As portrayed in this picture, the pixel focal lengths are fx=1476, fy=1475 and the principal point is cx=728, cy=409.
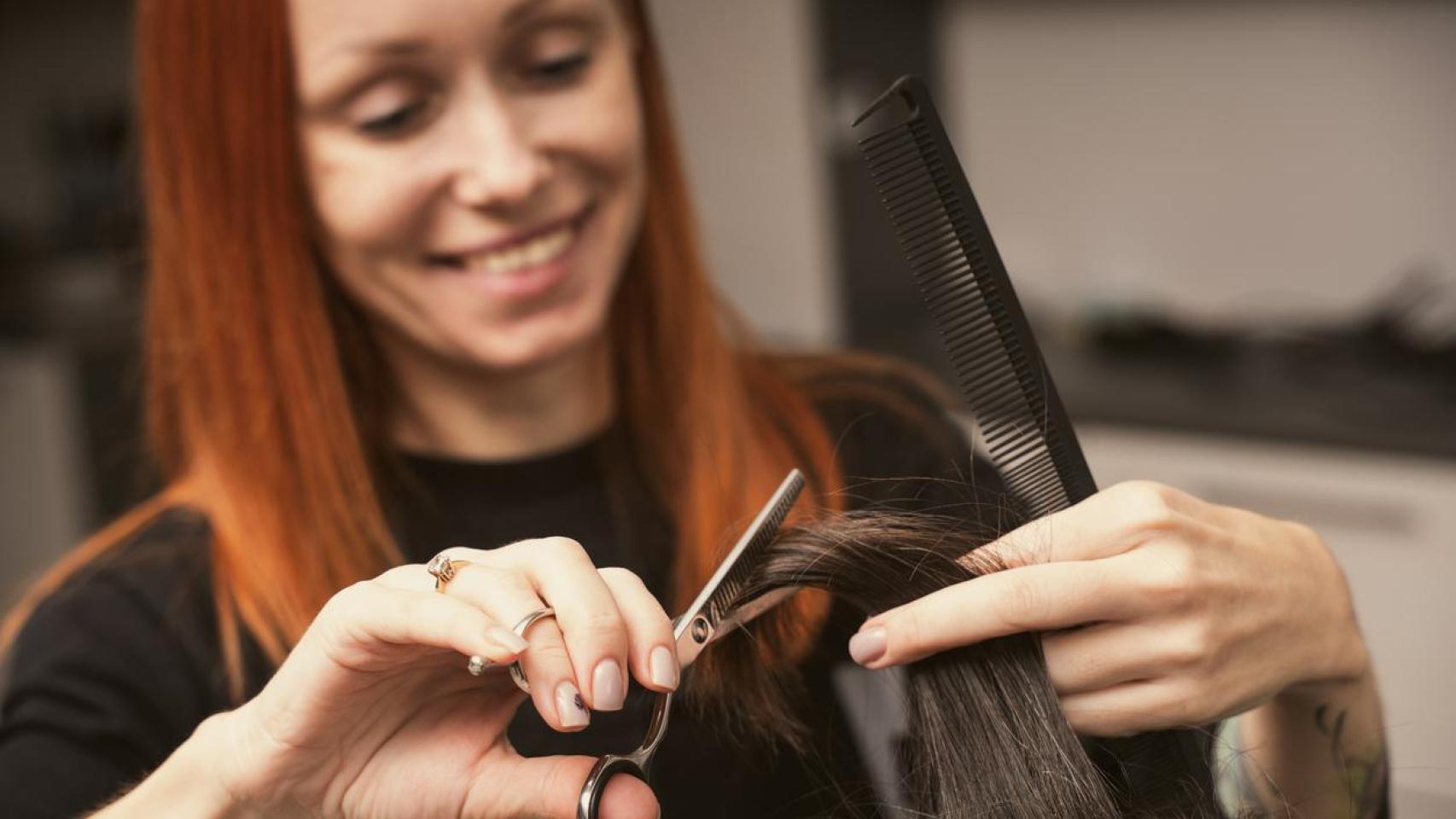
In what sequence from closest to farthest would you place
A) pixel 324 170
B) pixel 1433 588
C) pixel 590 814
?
pixel 590 814 < pixel 324 170 < pixel 1433 588

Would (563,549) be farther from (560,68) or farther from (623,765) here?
(560,68)

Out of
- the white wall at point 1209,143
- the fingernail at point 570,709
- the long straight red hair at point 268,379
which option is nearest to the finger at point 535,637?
the fingernail at point 570,709

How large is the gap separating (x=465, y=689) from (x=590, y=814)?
111 mm

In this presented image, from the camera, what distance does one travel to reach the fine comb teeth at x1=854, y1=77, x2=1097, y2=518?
2.09 feet

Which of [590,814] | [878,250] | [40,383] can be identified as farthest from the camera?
[40,383]

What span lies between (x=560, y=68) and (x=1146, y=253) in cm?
203

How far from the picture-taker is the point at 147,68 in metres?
1.03

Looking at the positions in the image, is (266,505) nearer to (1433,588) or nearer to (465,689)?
(465,689)

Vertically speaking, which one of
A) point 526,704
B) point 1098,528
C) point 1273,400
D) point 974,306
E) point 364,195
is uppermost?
point 364,195

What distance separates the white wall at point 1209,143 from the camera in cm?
245

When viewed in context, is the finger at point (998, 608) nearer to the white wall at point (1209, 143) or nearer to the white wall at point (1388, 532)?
the white wall at point (1388, 532)

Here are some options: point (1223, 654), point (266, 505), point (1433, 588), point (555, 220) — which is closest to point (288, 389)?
point (266, 505)

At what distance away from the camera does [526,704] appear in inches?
34.2

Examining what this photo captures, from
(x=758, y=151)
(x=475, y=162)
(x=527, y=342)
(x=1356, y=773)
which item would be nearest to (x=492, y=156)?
(x=475, y=162)
